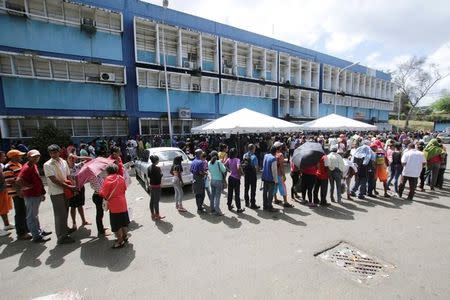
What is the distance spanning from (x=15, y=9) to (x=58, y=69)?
362 centimetres

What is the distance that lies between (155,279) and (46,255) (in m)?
2.35

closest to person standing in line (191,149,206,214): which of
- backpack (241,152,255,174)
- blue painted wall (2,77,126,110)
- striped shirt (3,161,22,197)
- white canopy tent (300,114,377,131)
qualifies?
backpack (241,152,255,174)

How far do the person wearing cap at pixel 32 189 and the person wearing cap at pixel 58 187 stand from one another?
0.89ft

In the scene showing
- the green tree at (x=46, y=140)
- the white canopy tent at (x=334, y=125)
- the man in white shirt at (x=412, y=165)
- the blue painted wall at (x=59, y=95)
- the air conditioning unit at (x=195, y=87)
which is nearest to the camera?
the man in white shirt at (x=412, y=165)

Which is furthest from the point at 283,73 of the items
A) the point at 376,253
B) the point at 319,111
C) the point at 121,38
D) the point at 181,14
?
the point at 376,253

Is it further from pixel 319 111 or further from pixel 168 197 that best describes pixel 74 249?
pixel 319 111

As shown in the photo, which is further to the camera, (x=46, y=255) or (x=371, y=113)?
(x=371, y=113)

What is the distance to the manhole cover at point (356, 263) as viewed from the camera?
3.68 meters

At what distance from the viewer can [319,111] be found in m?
31.8

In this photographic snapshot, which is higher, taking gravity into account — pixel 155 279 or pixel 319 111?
pixel 319 111

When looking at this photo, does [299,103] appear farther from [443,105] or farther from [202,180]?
[443,105]

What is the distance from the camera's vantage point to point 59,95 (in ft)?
49.9

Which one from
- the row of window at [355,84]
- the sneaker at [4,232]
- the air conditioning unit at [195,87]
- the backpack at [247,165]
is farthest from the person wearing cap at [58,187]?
the row of window at [355,84]

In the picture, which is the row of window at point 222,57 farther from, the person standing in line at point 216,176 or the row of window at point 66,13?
the person standing in line at point 216,176
